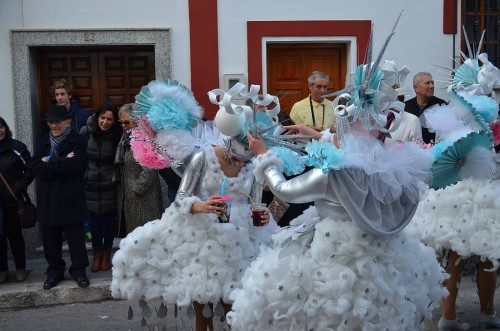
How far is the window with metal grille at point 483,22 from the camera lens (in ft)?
28.8

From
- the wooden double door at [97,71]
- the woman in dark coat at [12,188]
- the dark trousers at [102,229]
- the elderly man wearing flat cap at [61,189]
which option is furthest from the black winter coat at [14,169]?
the wooden double door at [97,71]

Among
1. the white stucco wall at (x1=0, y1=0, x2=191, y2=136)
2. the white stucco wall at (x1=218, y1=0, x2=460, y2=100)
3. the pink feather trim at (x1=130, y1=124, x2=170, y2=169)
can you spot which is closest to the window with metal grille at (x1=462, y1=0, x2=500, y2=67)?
the white stucco wall at (x1=218, y1=0, x2=460, y2=100)

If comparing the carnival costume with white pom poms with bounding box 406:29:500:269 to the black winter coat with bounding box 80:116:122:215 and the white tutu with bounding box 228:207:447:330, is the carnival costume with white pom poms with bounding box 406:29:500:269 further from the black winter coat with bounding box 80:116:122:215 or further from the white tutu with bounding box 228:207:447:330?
the black winter coat with bounding box 80:116:122:215

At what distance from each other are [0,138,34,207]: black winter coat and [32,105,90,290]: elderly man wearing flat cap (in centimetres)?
35

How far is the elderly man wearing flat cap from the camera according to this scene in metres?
6.36

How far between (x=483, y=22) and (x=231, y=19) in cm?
331

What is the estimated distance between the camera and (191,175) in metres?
4.44

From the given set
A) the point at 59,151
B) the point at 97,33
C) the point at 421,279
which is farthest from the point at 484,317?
the point at 97,33

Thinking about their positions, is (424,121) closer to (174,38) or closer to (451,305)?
(451,305)

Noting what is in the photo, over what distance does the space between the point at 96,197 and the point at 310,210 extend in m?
3.71

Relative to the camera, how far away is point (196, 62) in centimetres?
825

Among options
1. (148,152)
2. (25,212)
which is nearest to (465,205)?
(148,152)

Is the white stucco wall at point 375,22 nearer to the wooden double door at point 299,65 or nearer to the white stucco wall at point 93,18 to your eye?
the wooden double door at point 299,65

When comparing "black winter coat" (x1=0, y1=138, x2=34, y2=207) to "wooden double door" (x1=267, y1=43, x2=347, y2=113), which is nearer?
"black winter coat" (x1=0, y1=138, x2=34, y2=207)
